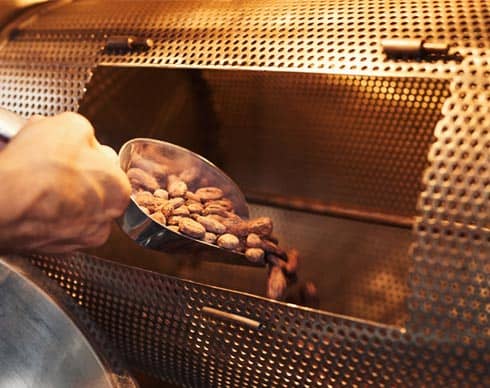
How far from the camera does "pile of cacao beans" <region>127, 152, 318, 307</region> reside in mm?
845

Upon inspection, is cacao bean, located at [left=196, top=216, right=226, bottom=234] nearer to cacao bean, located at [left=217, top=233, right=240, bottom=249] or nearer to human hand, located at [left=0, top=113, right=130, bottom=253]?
cacao bean, located at [left=217, top=233, right=240, bottom=249]

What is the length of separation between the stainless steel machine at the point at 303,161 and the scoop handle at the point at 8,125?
33cm

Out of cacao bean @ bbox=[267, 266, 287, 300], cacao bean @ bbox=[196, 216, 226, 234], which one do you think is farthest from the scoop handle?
cacao bean @ bbox=[267, 266, 287, 300]

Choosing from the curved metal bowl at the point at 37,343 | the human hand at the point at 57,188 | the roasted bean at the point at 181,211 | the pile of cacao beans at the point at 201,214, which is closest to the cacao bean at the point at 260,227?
the pile of cacao beans at the point at 201,214

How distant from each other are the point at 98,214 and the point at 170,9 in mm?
541

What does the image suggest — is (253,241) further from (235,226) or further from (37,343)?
(37,343)

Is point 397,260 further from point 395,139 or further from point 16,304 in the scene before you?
point 16,304

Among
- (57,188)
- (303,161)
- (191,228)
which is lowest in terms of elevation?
(303,161)

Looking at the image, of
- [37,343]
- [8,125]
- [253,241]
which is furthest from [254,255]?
[8,125]

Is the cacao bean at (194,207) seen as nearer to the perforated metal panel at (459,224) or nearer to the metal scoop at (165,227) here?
the metal scoop at (165,227)

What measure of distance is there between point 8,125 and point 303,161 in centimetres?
86

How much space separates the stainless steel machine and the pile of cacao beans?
84 millimetres

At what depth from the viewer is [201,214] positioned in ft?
→ 2.91

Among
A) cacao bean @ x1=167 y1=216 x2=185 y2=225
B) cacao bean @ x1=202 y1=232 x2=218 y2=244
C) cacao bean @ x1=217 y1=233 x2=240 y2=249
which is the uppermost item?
cacao bean @ x1=167 y1=216 x2=185 y2=225
